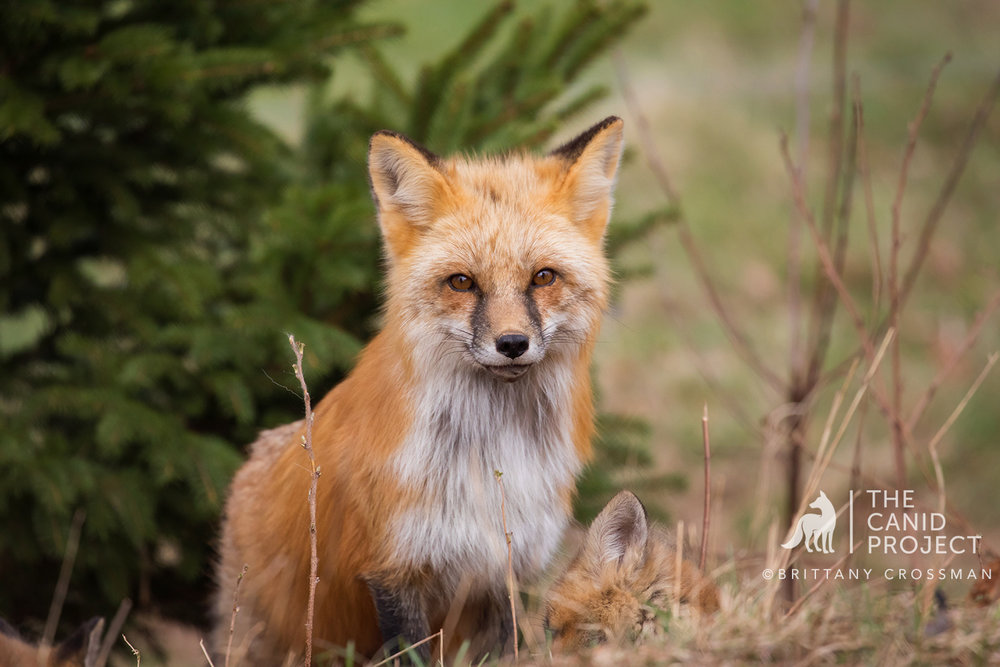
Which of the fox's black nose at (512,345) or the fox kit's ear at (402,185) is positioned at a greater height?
the fox kit's ear at (402,185)

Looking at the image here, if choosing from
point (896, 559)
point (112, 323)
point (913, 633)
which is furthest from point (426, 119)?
point (896, 559)

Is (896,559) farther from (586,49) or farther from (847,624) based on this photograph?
(847,624)

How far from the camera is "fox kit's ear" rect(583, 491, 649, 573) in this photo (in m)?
2.66

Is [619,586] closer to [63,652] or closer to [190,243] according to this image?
[63,652]

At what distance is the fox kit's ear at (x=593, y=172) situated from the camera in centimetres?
301

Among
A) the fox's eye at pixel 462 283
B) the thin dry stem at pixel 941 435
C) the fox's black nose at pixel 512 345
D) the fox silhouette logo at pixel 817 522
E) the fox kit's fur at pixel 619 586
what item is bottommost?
the fox kit's fur at pixel 619 586

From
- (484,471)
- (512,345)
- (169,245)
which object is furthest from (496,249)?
(169,245)

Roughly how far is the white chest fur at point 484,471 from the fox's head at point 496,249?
0.40 ft

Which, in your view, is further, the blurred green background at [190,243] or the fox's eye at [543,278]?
the blurred green background at [190,243]

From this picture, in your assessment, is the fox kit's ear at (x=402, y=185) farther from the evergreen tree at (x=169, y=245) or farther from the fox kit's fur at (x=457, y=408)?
the evergreen tree at (x=169, y=245)

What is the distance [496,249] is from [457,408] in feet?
1.64

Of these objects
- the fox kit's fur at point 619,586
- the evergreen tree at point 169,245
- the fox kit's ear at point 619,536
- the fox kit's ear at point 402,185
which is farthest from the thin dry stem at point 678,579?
the evergreen tree at point 169,245

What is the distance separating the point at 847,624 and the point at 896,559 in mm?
5778

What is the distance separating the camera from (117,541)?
4.21 meters
